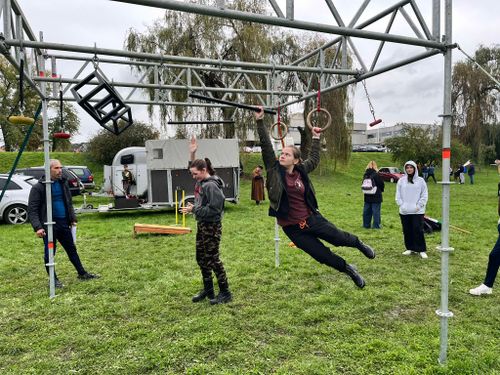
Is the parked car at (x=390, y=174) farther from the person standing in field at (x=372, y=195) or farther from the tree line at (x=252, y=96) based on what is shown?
the person standing in field at (x=372, y=195)

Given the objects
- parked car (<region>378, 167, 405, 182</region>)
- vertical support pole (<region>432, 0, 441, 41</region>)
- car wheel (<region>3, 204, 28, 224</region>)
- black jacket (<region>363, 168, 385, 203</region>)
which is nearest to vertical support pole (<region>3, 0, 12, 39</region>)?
vertical support pole (<region>432, 0, 441, 41</region>)

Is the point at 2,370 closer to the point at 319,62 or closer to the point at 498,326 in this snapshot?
the point at 498,326

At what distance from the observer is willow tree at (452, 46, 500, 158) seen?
3055cm

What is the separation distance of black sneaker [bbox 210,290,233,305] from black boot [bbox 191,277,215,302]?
0.25 ft

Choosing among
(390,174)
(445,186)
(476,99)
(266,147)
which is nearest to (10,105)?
(390,174)

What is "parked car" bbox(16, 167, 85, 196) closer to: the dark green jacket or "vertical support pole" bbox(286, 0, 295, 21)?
the dark green jacket

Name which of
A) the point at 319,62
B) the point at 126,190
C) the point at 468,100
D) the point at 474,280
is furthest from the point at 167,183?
the point at 468,100

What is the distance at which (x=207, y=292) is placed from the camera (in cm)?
514

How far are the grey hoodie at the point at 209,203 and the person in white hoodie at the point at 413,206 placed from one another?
4.17m

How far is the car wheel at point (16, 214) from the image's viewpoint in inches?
476

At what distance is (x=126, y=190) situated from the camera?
1595 centimetres

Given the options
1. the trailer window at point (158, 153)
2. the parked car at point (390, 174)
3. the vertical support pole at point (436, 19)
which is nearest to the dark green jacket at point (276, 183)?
the vertical support pole at point (436, 19)

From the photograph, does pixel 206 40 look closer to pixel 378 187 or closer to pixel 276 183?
pixel 378 187

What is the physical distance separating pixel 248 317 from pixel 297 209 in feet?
4.52
